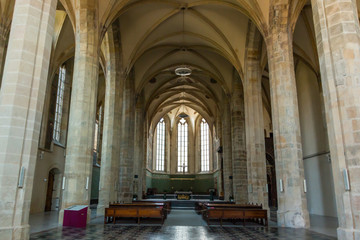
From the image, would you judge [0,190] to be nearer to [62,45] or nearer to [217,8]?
[62,45]

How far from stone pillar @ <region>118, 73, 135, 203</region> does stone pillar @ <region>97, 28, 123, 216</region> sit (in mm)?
4129

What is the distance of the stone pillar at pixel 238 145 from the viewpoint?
2164 centimetres

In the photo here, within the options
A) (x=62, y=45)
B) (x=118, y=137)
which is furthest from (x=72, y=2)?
(x=118, y=137)

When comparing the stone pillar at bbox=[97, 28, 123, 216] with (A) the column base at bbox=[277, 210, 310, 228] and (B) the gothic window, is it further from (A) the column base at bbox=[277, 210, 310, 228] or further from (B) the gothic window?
(B) the gothic window

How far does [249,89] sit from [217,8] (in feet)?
17.8

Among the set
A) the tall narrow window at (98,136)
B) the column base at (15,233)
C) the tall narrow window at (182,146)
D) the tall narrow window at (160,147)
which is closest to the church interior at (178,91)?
the column base at (15,233)

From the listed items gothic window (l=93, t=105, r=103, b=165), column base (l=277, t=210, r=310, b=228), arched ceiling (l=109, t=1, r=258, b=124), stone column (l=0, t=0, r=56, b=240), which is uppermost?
arched ceiling (l=109, t=1, r=258, b=124)

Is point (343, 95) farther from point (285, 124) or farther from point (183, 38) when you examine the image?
point (183, 38)

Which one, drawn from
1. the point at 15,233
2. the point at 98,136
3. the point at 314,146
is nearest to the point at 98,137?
the point at 98,136

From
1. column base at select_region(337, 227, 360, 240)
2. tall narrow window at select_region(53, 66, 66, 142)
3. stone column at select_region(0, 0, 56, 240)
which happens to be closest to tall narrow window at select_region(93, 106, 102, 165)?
tall narrow window at select_region(53, 66, 66, 142)

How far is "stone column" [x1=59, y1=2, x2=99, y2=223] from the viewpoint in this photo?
10.9 meters

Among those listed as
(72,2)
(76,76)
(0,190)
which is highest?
(72,2)

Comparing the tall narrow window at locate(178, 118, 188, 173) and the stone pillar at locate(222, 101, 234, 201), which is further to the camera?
the tall narrow window at locate(178, 118, 188, 173)

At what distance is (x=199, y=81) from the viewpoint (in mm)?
28781
